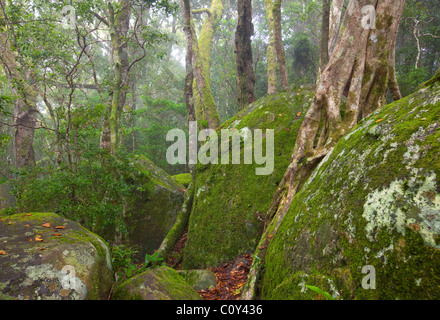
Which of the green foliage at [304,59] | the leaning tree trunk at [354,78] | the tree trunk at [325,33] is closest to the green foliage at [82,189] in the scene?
the leaning tree trunk at [354,78]

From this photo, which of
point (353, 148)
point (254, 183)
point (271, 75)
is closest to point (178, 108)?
point (271, 75)

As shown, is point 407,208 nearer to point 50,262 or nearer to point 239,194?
point 50,262

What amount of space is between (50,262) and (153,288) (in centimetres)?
96

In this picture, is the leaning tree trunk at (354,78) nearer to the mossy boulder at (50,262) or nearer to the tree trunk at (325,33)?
the mossy boulder at (50,262)

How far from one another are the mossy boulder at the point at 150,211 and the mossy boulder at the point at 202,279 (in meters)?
3.25

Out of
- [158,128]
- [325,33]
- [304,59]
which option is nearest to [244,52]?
[325,33]

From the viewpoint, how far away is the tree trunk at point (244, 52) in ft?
26.4

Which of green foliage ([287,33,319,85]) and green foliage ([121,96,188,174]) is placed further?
green foliage ([287,33,319,85])

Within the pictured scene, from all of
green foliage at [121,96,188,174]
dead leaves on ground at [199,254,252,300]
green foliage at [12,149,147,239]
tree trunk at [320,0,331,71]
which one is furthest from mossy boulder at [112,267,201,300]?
green foliage at [121,96,188,174]

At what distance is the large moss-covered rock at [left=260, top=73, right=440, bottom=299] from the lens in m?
1.63

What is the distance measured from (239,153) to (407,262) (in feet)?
13.9

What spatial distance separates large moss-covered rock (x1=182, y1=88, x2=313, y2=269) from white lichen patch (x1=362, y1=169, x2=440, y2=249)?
280cm

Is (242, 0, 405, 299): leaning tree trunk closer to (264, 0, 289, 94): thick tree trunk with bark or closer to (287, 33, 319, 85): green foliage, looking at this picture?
(264, 0, 289, 94): thick tree trunk with bark

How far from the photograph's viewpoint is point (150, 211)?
300 inches
